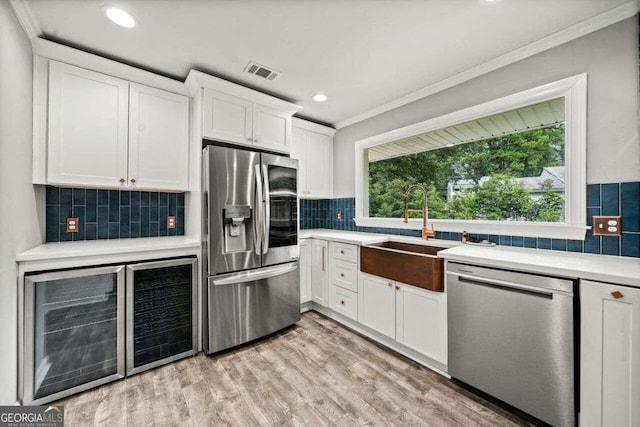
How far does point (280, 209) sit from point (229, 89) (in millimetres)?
1238

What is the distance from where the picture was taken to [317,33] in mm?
1771

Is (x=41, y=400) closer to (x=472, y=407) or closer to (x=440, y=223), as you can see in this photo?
(x=472, y=407)

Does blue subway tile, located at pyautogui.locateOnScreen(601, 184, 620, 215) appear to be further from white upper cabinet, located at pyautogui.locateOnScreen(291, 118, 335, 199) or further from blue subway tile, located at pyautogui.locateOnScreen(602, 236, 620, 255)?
white upper cabinet, located at pyautogui.locateOnScreen(291, 118, 335, 199)

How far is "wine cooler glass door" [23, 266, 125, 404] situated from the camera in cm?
158

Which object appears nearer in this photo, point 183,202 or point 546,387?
point 546,387

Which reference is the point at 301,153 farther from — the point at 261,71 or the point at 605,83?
the point at 605,83

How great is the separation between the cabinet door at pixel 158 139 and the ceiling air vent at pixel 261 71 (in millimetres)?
762

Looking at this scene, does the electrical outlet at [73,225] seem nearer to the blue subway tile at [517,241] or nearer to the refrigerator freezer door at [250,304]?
the refrigerator freezer door at [250,304]

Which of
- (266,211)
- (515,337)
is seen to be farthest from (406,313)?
(266,211)

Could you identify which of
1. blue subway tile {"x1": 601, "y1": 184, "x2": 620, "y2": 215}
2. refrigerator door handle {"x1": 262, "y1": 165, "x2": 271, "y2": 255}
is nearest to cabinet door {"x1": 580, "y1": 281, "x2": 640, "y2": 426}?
blue subway tile {"x1": 601, "y1": 184, "x2": 620, "y2": 215}

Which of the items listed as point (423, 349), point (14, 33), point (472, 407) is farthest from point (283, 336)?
point (14, 33)

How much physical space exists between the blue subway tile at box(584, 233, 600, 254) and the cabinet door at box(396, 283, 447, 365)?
0.98 metres

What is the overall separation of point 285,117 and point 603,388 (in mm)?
3100

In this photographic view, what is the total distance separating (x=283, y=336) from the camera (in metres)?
2.54
